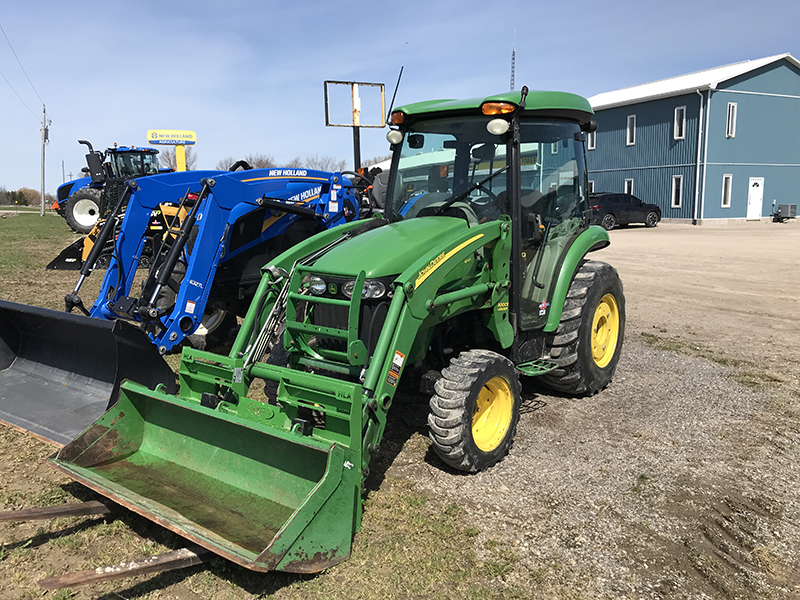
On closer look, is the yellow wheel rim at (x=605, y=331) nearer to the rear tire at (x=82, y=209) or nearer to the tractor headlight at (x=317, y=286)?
the tractor headlight at (x=317, y=286)

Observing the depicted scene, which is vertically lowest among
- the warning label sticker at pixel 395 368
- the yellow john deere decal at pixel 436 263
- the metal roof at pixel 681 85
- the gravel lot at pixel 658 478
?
the gravel lot at pixel 658 478

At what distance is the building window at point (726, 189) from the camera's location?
2747 centimetres

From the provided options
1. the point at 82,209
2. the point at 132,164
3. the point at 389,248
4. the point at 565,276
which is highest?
the point at 132,164

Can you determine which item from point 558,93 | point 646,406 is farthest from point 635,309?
point 558,93

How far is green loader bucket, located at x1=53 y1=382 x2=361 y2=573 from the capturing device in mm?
2879

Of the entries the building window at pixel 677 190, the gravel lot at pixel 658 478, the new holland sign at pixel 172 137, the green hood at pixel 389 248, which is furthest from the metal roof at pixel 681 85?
the green hood at pixel 389 248

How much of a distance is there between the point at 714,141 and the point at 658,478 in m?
26.7

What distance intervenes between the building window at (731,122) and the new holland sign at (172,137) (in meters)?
22.0

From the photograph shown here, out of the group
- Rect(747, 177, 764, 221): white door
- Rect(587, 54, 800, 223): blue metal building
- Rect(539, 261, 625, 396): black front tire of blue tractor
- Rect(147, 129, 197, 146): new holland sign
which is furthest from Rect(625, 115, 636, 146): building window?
Rect(539, 261, 625, 396): black front tire of blue tractor

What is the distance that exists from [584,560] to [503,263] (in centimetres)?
209

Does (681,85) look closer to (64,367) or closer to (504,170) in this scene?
(504,170)

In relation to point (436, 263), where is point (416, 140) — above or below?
above

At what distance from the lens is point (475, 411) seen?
406 centimetres

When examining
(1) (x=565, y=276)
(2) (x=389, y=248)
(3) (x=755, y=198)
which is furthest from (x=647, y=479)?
(3) (x=755, y=198)
